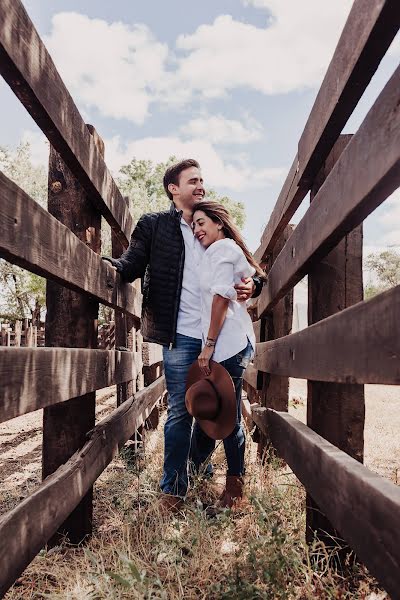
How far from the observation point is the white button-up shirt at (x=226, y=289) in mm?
3451

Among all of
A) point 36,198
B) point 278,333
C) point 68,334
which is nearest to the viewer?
point 68,334

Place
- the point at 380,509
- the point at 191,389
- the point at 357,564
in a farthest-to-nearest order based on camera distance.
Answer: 1. the point at 191,389
2. the point at 357,564
3. the point at 380,509

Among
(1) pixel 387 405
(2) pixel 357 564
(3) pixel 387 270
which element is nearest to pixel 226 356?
(2) pixel 357 564

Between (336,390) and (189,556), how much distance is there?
3.34 feet

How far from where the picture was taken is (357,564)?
231 cm

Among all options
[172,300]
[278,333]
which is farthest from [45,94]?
[278,333]

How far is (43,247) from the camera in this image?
6.75 feet

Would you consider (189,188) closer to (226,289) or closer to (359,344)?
(226,289)

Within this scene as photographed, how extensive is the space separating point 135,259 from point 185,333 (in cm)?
57

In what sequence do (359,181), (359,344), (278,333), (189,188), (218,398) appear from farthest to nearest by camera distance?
(278,333) → (189,188) → (218,398) → (359,181) → (359,344)

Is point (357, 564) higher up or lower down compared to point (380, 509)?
lower down

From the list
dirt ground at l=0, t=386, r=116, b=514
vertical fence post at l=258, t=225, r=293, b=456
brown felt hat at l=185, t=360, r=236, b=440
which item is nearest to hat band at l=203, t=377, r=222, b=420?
brown felt hat at l=185, t=360, r=236, b=440

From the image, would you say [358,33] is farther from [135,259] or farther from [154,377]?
[154,377]

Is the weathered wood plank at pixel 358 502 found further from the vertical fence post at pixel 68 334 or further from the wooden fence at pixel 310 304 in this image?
the vertical fence post at pixel 68 334
